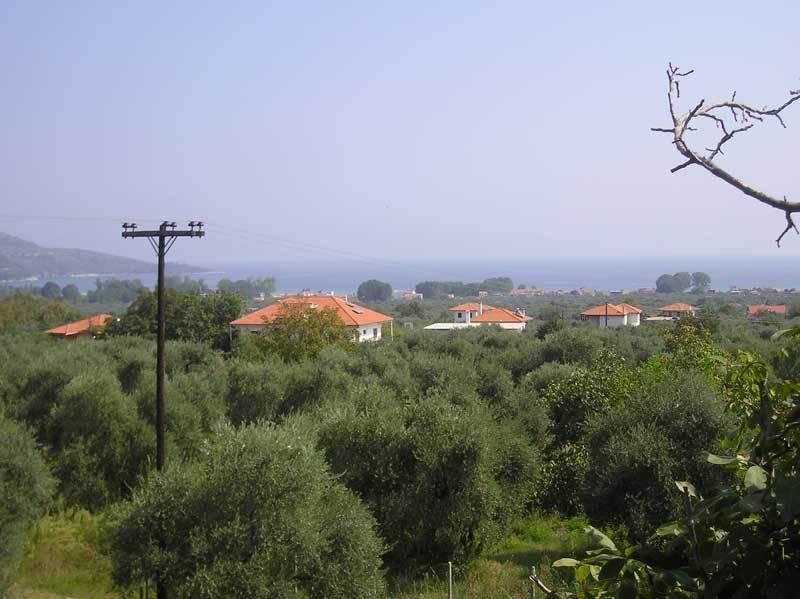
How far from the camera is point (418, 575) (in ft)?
53.9

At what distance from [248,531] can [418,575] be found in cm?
548

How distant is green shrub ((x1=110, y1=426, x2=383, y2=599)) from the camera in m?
12.0

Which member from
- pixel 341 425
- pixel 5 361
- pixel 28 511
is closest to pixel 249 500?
pixel 341 425

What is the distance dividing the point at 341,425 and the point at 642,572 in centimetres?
1622

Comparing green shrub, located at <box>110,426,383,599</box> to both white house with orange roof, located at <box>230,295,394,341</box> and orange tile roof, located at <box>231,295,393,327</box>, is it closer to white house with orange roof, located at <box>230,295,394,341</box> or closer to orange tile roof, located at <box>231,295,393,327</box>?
white house with orange roof, located at <box>230,295,394,341</box>

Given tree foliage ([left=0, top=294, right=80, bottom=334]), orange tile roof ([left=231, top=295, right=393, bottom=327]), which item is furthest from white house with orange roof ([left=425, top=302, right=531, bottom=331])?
tree foliage ([left=0, top=294, right=80, bottom=334])

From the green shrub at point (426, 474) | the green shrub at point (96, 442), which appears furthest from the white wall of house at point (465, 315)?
the green shrub at point (426, 474)

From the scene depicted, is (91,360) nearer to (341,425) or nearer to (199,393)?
(199,393)

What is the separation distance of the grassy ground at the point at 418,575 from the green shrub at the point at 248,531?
2.63m

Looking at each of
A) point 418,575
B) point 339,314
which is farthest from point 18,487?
point 339,314

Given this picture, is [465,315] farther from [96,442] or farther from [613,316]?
[96,442]

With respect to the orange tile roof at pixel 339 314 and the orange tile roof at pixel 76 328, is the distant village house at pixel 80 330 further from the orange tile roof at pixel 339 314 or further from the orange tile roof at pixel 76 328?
the orange tile roof at pixel 339 314

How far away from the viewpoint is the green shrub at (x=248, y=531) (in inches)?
473

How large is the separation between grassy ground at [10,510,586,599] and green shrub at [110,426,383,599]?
8.64 ft
